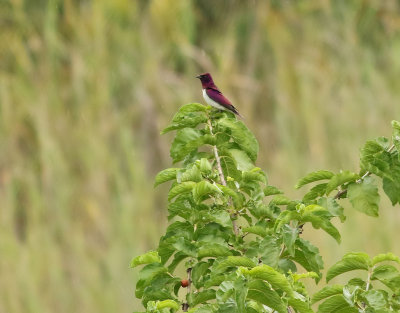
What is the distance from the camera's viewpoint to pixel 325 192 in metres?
1.85

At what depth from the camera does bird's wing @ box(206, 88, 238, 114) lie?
289 centimetres

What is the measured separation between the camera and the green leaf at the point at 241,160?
1.91 meters

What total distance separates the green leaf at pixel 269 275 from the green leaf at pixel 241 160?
1.64 ft

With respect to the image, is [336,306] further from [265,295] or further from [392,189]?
[392,189]

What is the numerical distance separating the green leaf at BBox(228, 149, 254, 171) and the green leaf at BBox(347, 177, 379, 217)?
229mm

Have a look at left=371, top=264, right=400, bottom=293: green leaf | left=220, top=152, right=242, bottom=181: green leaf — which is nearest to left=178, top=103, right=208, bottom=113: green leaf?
left=220, top=152, right=242, bottom=181: green leaf

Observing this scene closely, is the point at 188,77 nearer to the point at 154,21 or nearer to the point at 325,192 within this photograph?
the point at 154,21

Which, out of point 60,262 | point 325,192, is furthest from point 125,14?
point 325,192

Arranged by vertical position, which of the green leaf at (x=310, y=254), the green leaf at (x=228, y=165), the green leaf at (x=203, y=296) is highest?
the green leaf at (x=228, y=165)

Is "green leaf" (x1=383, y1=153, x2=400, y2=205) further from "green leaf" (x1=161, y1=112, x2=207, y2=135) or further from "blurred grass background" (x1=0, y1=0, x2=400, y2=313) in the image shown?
"blurred grass background" (x1=0, y1=0, x2=400, y2=313)

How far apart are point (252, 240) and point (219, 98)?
125 cm

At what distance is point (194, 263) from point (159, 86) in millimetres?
3762

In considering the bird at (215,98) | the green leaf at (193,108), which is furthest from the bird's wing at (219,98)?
the green leaf at (193,108)

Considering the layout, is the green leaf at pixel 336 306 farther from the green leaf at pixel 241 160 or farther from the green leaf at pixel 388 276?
the green leaf at pixel 241 160
